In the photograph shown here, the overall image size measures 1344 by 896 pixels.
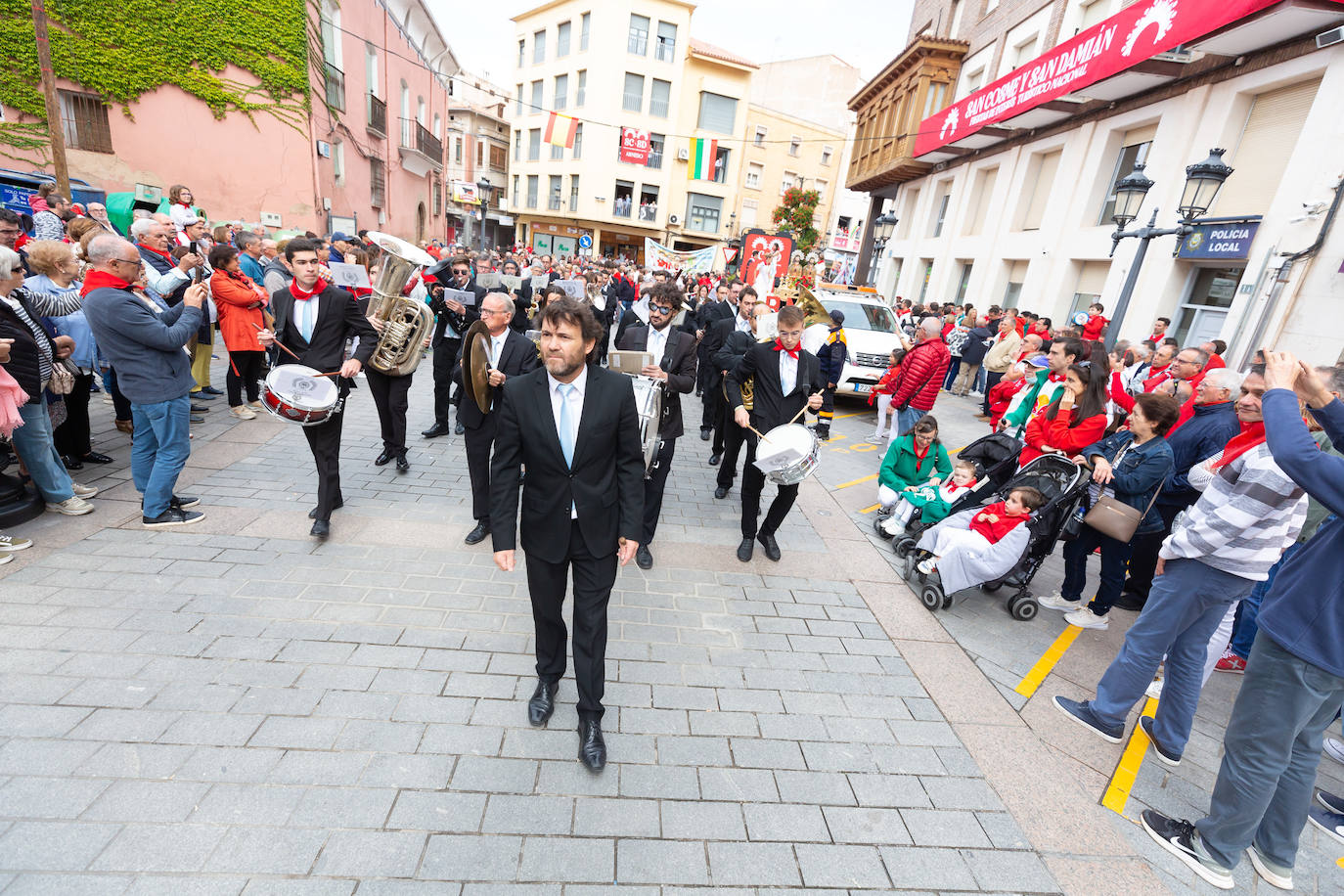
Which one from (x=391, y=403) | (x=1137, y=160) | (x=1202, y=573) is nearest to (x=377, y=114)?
(x=391, y=403)

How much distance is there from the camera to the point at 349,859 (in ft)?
7.66

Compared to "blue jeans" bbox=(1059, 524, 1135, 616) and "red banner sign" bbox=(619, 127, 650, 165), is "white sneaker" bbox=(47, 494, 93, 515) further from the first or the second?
"red banner sign" bbox=(619, 127, 650, 165)

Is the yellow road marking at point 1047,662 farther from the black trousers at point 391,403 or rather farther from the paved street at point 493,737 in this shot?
the black trousers at point 391,403

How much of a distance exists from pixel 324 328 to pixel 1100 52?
15.6 metres

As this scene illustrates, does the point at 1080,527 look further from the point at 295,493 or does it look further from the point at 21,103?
the point at 21,103

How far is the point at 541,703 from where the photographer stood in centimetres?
316

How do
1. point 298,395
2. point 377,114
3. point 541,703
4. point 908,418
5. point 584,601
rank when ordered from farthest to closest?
point 377,114, point 908,418, point 298,395, point 541,703, point 584,601

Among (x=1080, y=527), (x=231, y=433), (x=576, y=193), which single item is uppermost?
(x=576, y=193)

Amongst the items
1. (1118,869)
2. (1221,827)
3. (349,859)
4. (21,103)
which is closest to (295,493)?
(349,859)

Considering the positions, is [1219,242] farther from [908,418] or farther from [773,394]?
[773,394]

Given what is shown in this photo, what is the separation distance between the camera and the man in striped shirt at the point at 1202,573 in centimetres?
286

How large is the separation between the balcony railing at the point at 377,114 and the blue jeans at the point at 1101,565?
82.7ft

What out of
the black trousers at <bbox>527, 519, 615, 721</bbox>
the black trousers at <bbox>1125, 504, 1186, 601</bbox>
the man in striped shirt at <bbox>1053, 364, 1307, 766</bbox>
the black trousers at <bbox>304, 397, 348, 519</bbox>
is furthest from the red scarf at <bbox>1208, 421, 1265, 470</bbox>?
the black trousers at <bbox>304, 397, 348, 519</bbox>

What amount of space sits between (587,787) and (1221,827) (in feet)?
9.55
